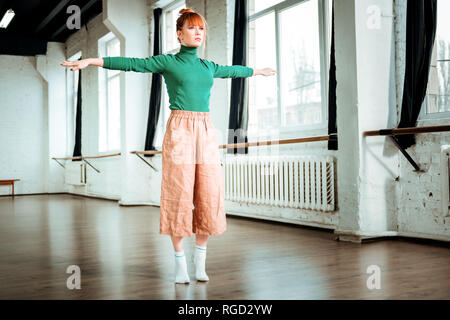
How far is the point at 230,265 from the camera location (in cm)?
277

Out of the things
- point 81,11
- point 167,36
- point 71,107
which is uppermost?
point 81,11

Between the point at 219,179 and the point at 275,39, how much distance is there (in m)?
3.28

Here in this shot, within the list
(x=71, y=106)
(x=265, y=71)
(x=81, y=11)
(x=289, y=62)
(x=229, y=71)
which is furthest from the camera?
(x=71, y=106)

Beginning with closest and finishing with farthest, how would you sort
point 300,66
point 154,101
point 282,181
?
point 282,181 → point 300,66 → point 154,101

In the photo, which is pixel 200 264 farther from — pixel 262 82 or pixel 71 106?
pixel 71 106

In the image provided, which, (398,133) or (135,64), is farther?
(398,133)

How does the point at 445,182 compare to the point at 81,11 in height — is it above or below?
below

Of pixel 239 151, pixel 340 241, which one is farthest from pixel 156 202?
pixel 340 241

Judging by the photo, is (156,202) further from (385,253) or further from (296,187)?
(385,253)

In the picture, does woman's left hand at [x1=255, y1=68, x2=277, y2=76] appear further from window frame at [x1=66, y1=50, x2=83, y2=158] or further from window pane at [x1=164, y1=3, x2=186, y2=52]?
window frame at [x1=66, y1=50, x2=83, y2=158]

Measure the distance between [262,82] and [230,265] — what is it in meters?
3.09

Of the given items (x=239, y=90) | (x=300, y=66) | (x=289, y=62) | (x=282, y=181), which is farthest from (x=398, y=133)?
(x=239, y=90)

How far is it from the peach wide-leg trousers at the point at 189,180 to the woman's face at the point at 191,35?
34cm

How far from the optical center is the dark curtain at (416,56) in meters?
3.41
